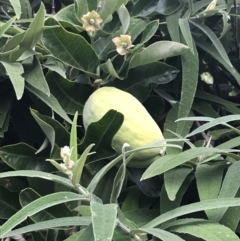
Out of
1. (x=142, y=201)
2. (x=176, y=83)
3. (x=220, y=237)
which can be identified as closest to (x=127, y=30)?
(x=176, y=83)

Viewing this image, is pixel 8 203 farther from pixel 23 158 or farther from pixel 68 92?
pixel 68 92

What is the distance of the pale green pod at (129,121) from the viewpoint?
622 mm

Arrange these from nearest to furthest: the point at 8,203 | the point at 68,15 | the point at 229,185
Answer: the point at 229,185 → the point at 8,203 → the point at 68,15

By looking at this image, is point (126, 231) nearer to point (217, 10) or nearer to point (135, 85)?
point (135, 85)

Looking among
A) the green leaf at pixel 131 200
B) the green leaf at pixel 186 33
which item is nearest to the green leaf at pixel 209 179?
the green leaf at pixel 131 200

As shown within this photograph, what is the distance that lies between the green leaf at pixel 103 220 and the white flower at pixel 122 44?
293 millimetres

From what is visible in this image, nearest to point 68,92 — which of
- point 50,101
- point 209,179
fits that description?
point 50,101

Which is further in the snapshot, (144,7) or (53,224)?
(144,7)

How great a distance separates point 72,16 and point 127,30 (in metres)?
0.10

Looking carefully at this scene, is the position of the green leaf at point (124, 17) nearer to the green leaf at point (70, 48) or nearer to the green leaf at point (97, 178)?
the green leaf at point (70, 48)

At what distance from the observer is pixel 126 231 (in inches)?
19.6

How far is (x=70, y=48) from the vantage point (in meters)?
0.69

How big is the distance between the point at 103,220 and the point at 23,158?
0.24 metres

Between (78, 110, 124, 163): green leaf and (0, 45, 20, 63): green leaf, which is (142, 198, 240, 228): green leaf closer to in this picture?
(78, 110, 124, 163): green leaf
